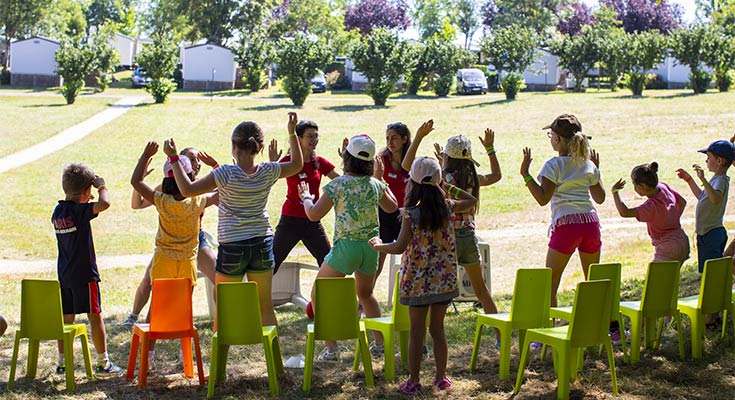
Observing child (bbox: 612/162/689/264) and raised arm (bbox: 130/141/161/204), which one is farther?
child (bbox: 612/162/689/264)

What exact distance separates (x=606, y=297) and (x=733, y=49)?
1479 inches

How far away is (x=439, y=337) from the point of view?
5238 mm

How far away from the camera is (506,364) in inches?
216

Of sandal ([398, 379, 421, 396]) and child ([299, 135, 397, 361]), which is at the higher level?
child ([299, 135, 397, 361])

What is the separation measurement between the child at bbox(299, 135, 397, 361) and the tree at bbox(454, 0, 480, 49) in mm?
79372

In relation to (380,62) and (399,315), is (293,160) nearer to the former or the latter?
(399,315)

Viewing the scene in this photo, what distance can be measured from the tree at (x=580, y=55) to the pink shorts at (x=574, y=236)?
3849cm

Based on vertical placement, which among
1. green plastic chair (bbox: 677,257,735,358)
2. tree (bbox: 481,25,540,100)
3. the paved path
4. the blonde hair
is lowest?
the paved path

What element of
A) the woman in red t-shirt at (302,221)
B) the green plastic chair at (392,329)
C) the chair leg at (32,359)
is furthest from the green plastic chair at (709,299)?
the chair leg at (32,359)

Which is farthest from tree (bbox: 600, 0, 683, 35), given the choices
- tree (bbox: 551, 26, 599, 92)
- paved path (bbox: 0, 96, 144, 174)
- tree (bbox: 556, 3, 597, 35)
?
paved path (bbox: 0, 96, 144, 174)

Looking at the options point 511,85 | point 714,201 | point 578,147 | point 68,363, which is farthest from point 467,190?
point 511,85

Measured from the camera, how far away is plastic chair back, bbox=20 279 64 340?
539cm

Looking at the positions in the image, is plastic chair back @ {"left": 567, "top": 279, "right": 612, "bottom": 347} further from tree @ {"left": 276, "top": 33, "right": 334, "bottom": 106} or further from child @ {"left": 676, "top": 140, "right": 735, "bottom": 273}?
tree @ {"left": 276, "top": 33, "right": 334, "bottom": 106}

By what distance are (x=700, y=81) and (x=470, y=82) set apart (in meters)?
9.86
